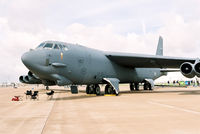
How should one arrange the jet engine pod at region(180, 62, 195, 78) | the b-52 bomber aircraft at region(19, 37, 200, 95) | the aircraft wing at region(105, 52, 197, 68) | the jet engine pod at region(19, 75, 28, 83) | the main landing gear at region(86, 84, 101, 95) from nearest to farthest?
the b-52 bomber aircraft at region(19, 37, 200, 95) → the jet engine pod at region(180, 62, 195, 78) → the aircraft wing at region(105, 52, 197, 68) → the main landing gear at region(86, 84, 101, 95) → the jet engine pod at region(19, 75, 28, 83)

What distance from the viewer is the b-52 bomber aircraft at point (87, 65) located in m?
14.9

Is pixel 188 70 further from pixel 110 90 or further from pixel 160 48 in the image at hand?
pixel 160 48

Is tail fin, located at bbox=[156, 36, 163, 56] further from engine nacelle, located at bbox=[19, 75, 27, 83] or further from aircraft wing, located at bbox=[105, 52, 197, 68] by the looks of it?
engine nacelle, located at bbox=[19, 75, 27, 83]

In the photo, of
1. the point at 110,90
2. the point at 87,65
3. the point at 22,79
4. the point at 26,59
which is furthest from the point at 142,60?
the point at 22,79

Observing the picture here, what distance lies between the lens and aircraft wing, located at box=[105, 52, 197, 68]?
20.1 meters

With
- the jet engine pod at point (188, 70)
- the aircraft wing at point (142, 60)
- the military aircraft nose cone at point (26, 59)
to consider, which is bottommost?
the jet engine pod at point (188, 70)

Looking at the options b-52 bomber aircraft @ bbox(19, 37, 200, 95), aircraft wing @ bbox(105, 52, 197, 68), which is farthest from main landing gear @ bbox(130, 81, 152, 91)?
aircraft wing @ bbox(105, 52, 197, 68)

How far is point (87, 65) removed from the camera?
59.3 ft

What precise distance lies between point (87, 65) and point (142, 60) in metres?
5.88

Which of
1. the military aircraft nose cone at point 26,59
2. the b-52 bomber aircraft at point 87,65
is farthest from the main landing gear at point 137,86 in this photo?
the military aircraft nose cone at point 26,59

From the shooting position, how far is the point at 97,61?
19.3 m

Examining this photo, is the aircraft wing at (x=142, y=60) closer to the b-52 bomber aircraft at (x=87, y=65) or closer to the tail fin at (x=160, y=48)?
the b-52 bomber aircraft at (x=87, y=65)

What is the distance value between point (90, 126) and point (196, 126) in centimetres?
281

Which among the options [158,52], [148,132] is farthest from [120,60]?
[148,132]
